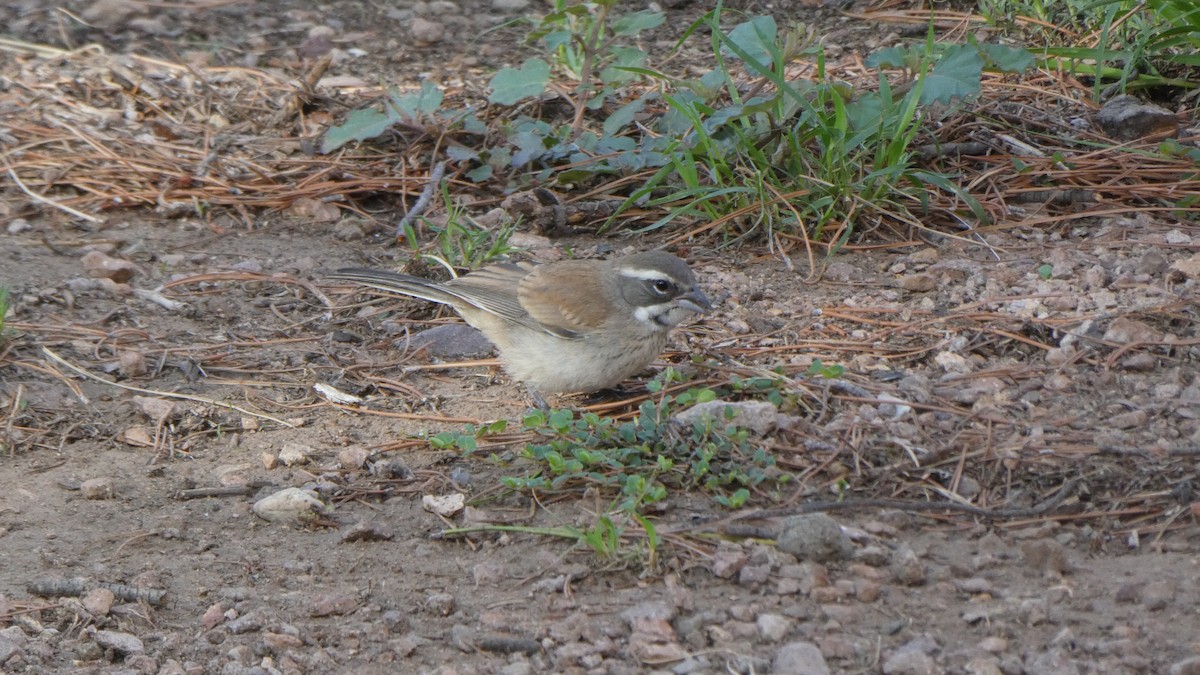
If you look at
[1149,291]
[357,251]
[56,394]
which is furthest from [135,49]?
[1149,291]

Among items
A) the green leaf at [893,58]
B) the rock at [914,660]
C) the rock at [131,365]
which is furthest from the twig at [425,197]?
the rock at [914,660]

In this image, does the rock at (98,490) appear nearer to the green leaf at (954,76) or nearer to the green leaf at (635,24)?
the green leaf at (635,24)

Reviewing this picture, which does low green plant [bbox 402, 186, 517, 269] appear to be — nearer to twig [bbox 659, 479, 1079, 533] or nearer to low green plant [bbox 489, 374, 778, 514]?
low green plant [bbox 489, 374, 778, 514]

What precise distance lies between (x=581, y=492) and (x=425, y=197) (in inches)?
138

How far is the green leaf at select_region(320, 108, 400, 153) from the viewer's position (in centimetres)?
824

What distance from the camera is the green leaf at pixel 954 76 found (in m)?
6.98

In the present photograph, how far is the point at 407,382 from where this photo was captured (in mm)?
6441

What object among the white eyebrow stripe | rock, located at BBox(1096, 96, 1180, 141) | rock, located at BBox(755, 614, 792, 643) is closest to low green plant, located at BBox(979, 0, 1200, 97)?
rock, located at BBox(1096, 96, 1180, 141)

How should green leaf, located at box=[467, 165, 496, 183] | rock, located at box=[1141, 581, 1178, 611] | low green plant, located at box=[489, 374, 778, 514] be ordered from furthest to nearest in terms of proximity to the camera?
green leaf, located at box=[467, 165, 496, 183] < low green plant, located at box=[489, 374, 778, 514] < rock, located at box=[1141, 581, 1178, 611]

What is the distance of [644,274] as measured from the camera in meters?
6.05

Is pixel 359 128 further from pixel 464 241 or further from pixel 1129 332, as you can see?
pixel 1129 332

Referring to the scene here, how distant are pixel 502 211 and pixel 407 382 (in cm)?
173

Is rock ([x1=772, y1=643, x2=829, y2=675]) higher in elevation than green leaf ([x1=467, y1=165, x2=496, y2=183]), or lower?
higher

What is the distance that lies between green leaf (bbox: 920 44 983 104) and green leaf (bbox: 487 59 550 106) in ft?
7.68
